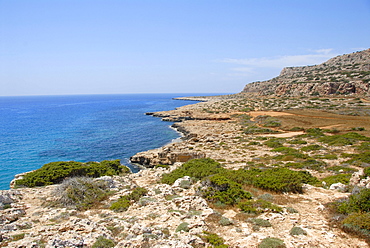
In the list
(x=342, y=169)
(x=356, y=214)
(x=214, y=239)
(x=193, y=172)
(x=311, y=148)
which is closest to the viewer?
(x=214, y=239)

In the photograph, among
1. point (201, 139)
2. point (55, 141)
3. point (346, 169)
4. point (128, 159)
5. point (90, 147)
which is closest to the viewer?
point (346, 169)

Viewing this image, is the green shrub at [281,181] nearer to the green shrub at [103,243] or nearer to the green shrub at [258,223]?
the green shrub at [258,223]

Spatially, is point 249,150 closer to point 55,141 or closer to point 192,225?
point 192,225

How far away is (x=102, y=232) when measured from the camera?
28.0 ft

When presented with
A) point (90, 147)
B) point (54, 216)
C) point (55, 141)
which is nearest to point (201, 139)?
point (90, 147)

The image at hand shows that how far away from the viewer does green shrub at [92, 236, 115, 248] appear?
7.66 m

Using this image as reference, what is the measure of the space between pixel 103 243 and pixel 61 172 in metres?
13.0

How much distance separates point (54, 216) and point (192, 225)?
655 cm

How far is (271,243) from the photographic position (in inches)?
296

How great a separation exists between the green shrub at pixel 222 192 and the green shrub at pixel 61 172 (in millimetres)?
10384

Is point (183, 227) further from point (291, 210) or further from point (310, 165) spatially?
point (310, 165)

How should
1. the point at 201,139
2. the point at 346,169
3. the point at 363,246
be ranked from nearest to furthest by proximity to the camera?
the point at 363,246 → the point at 346,169 → the point at 201,139

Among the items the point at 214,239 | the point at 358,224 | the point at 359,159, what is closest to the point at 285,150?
the point at 359,159

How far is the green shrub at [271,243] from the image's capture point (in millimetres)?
7391
